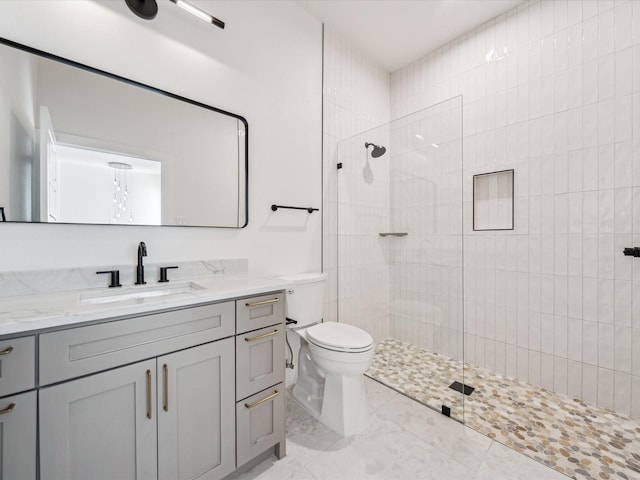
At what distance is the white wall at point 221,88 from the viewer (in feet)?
4.10

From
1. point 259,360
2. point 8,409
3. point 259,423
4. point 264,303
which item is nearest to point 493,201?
point 264,303

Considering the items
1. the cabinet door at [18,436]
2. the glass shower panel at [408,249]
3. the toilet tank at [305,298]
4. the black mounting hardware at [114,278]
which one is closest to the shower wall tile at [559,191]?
the glass shower panel at [408,249]

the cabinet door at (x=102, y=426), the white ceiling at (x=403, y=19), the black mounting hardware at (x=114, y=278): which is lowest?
the cabinet door at (x=102, y=426)

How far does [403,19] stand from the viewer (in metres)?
2.32

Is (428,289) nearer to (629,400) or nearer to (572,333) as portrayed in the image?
(572,333)

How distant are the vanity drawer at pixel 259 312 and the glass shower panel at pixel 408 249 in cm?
116

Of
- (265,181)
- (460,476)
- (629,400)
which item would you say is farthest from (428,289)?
(265,181)

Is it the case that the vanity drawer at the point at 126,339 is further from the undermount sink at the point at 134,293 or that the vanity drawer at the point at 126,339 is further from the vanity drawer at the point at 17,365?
the undermount sink at the point at 134,293

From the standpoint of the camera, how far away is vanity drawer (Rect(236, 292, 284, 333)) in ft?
4.18

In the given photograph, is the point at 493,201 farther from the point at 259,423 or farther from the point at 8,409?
the point at 8,409

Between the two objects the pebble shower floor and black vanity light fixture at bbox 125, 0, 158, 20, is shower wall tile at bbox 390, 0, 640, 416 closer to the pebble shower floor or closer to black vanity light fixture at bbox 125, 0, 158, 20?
the pebble shower floor

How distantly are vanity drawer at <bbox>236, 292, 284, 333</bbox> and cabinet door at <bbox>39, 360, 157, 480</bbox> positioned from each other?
0.37 metres

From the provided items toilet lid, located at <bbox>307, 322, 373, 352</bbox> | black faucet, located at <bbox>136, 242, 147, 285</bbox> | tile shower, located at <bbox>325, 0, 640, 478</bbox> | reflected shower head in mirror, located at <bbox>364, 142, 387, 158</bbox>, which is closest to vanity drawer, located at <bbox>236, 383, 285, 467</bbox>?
toilet lid, located at <bbox>307, 322, 373, 352</bbox>

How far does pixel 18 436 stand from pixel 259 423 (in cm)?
85
